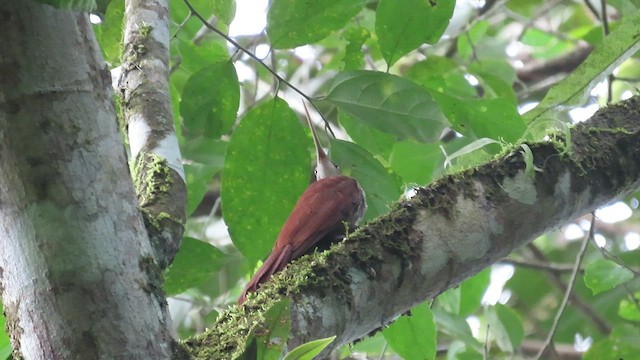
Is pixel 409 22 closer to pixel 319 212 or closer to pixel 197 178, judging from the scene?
pixel 319 212

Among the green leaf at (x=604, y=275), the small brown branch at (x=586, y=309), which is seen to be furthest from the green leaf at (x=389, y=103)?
the small brown branch at (x=586, y=309)

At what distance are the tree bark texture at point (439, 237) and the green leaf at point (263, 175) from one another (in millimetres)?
554

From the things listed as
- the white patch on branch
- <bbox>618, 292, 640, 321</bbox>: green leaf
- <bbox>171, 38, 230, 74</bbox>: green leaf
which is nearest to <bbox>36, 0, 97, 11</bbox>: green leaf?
the white patch on branch

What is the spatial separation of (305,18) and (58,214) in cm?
118

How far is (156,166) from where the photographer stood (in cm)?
179

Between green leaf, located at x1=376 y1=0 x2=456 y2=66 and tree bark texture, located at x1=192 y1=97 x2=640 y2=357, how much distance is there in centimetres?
55

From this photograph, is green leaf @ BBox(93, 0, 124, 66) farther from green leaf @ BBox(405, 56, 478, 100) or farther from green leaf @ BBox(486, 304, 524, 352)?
A: green leaf @ BBox(486, 304, 524, 352)

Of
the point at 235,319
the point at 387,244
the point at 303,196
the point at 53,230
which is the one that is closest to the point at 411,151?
the point at 303,196

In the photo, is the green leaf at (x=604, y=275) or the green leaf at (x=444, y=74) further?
A: the green leaf at (x=444, y=74)

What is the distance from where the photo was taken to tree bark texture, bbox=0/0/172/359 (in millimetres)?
1120

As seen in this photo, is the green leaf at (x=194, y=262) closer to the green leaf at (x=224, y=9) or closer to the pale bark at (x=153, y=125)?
the pale bark at (x=153, y=125)

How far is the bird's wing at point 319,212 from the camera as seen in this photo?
1978 millimetres

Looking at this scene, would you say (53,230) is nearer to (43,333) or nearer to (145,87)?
(43,333)

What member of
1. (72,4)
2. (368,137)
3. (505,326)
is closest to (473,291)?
(505,326)
